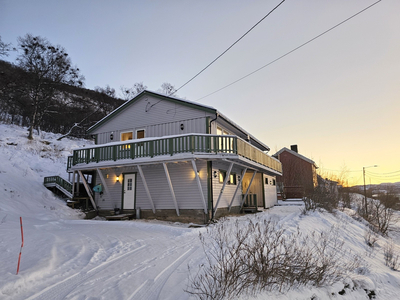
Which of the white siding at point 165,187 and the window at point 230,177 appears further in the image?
the window at point 230,177

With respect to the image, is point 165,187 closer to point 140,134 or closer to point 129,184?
point 129,184

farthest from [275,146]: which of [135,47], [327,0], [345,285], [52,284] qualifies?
[52,284]

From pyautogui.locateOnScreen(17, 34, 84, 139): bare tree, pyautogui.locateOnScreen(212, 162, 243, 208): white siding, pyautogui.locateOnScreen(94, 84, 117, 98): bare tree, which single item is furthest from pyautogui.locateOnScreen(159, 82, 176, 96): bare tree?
pyautogui.locateOnScreen(212, 162, 243, 208): white siding

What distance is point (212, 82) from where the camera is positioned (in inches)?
635

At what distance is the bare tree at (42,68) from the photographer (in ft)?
83.2

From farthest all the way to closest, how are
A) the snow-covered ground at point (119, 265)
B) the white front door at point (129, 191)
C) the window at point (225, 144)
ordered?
the white front door at point (129, 191)
the window at point (225, 144)
the snow-covered ground at point (119, 265)

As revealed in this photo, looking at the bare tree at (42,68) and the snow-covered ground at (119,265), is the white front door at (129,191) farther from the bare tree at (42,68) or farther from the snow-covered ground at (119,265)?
the bare tree at (42,68)

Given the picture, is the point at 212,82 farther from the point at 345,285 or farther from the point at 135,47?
the point at 345,285

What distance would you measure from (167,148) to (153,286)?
834cm

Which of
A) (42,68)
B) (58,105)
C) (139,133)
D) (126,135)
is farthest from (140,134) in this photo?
(58,105)

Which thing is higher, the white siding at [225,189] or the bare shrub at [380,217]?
the white siding at [225,189]

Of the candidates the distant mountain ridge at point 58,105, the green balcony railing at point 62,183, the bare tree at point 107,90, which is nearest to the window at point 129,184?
the green balcony railing at point 62,183

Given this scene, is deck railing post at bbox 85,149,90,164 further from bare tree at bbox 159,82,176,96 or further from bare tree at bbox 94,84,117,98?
bare tree at bbox 94,84,117,98

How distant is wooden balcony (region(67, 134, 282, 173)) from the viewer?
11.7 meters
